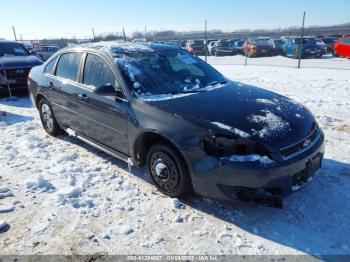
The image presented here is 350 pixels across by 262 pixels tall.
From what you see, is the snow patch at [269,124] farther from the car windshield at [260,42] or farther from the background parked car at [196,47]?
the background parked car at [196,47]

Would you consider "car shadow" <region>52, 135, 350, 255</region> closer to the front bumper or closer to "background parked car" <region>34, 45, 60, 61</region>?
the front bumper

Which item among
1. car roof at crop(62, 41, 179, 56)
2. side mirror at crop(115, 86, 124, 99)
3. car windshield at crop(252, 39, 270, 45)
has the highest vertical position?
car roof at crop(62, 41, 179, 56)

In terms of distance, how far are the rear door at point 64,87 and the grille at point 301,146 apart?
10.1 feet

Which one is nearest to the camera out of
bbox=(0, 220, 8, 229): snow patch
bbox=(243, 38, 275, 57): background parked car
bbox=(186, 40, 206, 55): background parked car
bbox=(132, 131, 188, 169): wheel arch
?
bbox=(0, 220, 8, 229): snow patch

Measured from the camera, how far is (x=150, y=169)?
3.96 m

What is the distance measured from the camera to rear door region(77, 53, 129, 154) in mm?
4172

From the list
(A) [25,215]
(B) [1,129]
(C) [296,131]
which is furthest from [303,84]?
(A) [25,215]

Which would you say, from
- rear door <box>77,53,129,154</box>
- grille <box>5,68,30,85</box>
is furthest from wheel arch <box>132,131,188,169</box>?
grille <box>5,68,30,85</box>

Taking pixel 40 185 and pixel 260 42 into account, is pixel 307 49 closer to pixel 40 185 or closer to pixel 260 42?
pixel 260 42

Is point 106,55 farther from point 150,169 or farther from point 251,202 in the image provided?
point 251,202

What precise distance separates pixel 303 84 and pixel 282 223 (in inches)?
302

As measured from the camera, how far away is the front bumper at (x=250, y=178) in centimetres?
311

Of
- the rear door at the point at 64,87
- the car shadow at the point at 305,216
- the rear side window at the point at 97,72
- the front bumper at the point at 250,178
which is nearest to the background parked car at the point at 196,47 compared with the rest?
the rear door at the point at 64,87

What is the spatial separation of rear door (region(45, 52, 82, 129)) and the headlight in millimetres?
2509
